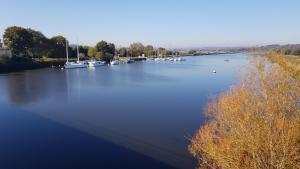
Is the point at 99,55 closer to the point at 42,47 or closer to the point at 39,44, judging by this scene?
the point at 42,47

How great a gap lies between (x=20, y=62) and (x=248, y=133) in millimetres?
51577

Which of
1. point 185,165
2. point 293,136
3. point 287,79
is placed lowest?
point 185,165

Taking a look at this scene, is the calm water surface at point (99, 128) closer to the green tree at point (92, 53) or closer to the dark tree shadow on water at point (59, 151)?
the dark tree shadow on water at point (59, 151)

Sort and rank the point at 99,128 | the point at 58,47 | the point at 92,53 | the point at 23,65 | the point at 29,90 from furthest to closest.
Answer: the point at 92,53 → the point at 58,47 → the point at 23,65 → the point at 29,90 → the point at 99,128

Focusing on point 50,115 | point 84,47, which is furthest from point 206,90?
point 84,47

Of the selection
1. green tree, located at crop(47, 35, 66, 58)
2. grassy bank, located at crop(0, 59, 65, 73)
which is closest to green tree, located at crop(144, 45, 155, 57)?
green tree, located at crop(47, 35, 66, 58)

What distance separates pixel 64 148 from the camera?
13.4 meters

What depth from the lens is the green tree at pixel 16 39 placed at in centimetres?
5584

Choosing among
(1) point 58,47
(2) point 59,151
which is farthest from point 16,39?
(2) point 59,151

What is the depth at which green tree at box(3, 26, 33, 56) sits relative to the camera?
5584 cm

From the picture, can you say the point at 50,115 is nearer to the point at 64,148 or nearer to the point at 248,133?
the point at 64,148

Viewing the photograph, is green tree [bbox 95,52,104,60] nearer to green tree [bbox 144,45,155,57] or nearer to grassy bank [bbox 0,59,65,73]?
grassy bank [bbox 0,59,65,73]

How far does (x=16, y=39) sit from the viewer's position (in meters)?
55.7

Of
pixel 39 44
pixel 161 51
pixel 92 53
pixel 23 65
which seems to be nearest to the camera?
pixel 23 65
